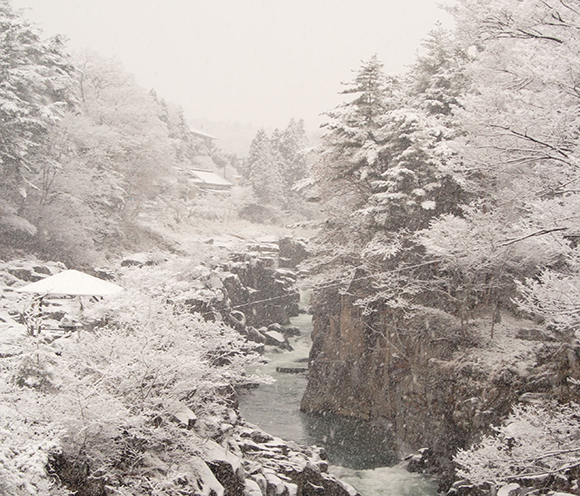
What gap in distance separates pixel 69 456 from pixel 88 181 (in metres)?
19.4

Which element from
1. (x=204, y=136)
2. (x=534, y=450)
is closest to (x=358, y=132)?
(x=534, y=450)

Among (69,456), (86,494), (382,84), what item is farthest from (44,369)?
(382,84)

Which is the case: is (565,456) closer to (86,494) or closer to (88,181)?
(86,494)

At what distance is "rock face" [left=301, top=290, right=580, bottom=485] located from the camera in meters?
11.8

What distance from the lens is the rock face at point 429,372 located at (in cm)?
1184

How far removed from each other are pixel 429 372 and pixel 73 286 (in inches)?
441

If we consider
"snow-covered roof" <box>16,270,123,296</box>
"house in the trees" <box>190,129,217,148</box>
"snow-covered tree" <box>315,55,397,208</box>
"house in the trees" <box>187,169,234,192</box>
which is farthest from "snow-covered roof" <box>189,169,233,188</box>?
"snow-covered roof" <box>16,270,123,296</box>

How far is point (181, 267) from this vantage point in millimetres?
22406

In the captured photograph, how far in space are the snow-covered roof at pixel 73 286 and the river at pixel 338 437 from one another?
4534 mm

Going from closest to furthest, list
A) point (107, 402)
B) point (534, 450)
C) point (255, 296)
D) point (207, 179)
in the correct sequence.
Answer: point (107, 402)
point (534, 450)
point (255, 296)
point (207, 179)

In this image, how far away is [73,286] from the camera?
11375 mm

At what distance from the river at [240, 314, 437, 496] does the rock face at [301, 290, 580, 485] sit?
0.65m

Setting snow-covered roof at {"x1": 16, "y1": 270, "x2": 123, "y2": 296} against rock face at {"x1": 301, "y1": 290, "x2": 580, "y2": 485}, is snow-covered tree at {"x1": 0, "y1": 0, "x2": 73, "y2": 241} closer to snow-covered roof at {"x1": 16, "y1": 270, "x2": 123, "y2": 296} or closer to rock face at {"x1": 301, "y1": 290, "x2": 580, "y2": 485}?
snow-covered roof at {"x1": 16, "y1": 270, "x2": 123, "y2": 296}

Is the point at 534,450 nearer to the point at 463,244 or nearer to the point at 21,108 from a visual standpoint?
the point at 463,244
